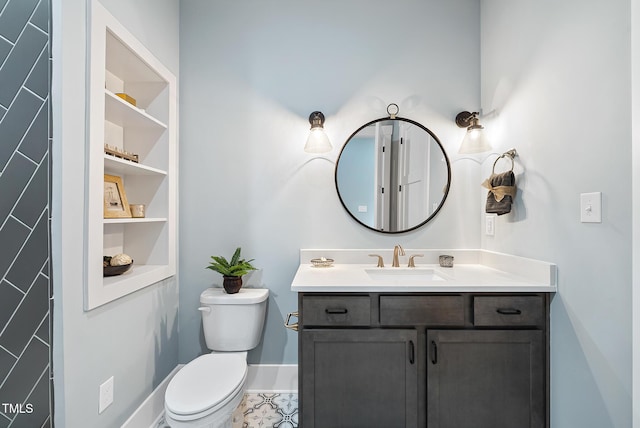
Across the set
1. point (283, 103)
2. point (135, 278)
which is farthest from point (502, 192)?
point (135, 278)

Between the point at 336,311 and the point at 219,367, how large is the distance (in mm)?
671

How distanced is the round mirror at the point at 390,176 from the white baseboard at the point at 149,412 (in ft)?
5.10

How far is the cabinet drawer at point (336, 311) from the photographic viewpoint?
139 cm

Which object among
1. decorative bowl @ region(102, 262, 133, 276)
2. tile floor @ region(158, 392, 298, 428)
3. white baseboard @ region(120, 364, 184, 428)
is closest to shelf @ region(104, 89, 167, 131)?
decorative bowl @ region(102, 262, 133, 276)

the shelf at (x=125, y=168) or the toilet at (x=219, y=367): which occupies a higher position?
the shelf at (x=125, y=168)

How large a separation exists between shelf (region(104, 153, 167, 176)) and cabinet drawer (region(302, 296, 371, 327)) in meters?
1.10

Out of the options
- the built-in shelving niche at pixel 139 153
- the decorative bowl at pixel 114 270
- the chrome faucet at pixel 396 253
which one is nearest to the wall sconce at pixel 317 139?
the chrome faucet at pixel 396 253

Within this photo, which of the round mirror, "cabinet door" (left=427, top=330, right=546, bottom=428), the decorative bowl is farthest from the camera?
the round mirror

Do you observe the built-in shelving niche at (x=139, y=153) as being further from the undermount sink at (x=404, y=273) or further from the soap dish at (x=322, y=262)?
the undermount sink at (x=404, y=273)

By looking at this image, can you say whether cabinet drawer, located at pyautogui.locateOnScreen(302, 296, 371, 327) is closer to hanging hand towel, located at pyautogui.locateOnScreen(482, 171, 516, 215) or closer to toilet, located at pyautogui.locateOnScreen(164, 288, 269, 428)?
toilet, located at pyautogui.locateOnScreen(164, 288, 269, 428)

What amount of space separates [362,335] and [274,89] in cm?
159

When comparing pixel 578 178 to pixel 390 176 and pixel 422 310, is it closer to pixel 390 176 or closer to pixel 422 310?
pixel 422 310

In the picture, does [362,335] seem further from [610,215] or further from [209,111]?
[209,111]

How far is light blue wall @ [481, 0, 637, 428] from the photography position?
1.07 metres
